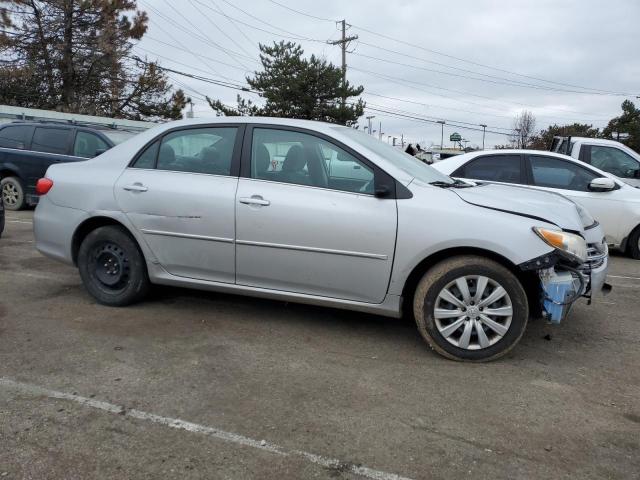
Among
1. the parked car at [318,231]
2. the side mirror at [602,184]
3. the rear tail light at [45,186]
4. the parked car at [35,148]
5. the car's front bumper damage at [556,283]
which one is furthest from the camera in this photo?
the parked car at [35,148]

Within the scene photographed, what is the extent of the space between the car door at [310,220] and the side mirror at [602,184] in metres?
4.85

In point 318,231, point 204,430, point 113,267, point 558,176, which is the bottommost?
point 204,430

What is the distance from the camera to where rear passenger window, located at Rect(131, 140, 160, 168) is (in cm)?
446

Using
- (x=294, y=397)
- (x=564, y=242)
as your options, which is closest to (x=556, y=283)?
(x=564, y=242)

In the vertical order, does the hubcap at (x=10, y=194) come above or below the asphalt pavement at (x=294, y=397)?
above

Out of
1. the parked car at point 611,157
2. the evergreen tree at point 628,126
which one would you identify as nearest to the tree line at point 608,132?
the evergreen tree at point 628,126

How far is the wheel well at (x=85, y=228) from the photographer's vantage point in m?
4.53

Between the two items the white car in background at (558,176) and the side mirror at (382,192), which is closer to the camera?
the side mirror at (382,192)

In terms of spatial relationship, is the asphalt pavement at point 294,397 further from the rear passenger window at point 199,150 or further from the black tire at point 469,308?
the rear passenger window at point 199,150

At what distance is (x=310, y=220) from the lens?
12.5 feet

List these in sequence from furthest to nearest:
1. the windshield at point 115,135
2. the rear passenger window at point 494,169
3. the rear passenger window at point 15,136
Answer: the windshield at point 115,135
the rear passenger window at point 15,136
the rear passenger window at point 494,169

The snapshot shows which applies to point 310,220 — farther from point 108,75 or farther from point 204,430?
point 108,75

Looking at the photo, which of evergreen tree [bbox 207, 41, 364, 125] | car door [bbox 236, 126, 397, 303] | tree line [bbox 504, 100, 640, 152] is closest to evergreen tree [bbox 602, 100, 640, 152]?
tree line [bbox 504, 100, 640, 152]

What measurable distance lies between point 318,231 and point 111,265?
1.98 metres
